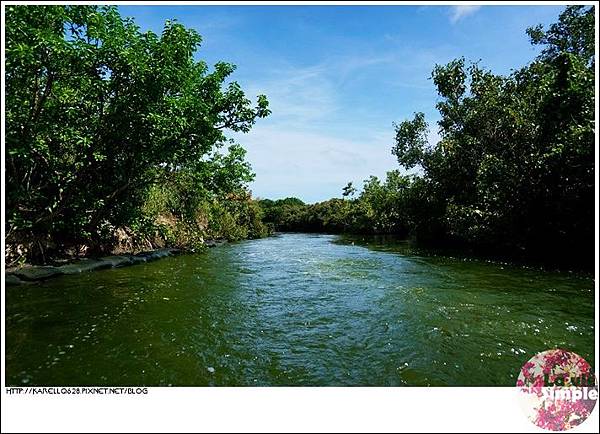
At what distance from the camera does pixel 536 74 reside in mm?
14664

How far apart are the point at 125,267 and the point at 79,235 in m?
1.55

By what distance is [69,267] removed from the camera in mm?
8031

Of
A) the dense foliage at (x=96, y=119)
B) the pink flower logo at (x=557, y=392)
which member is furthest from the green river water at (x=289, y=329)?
the dense foliage at (x=96, y=119)

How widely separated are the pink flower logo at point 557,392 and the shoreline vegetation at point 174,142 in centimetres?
686

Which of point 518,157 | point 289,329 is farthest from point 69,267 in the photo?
point 518,157

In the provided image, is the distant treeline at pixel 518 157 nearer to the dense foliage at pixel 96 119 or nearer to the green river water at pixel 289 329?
the green river water at pixel 289 329

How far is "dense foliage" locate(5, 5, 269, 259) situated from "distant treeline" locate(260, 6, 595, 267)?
27.9 feet

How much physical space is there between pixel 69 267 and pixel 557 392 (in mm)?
8897

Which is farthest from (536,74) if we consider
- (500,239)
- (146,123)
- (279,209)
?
(279,209)

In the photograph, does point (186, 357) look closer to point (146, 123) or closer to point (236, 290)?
point (236, 290)

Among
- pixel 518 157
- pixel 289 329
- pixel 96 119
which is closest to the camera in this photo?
pixel 289 329

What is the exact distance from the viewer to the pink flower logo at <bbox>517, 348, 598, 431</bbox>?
233cm

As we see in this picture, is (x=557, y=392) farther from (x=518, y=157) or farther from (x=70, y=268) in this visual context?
(x=518, y=157)

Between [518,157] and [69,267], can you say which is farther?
[518,157]
